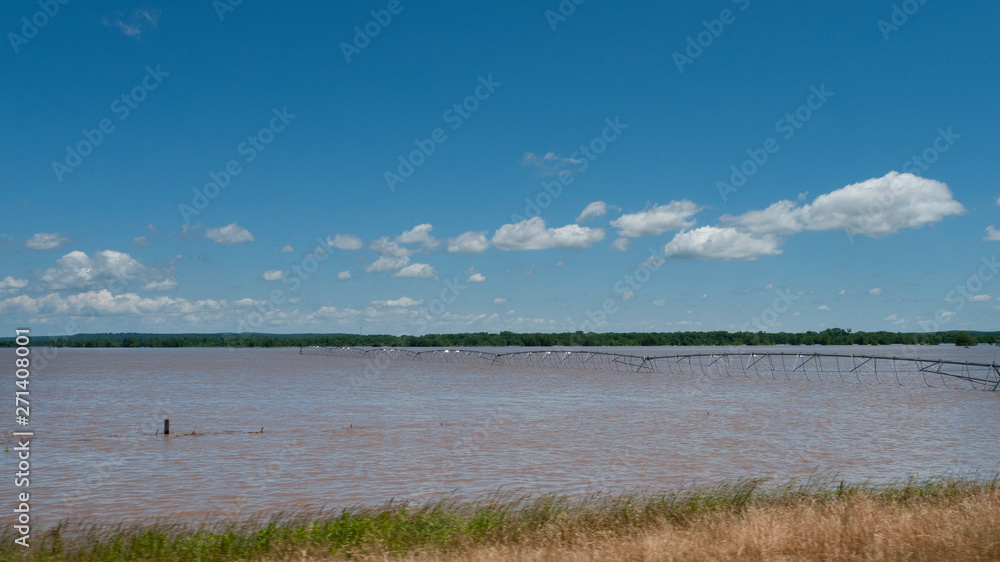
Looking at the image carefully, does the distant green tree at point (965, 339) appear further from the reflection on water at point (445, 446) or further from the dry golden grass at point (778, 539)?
the dry golden grass at point (778, 539)

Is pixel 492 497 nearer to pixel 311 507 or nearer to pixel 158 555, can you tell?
pixel 311 507

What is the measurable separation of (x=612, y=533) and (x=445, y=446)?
444 inches

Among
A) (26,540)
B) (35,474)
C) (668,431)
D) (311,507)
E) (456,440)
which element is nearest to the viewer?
(26,540)

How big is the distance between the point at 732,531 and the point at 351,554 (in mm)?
4406

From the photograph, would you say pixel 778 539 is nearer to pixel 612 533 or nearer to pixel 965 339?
pixel 612 533

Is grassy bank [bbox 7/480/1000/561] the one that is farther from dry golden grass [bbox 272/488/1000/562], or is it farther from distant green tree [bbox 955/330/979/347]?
distant green tree [bbox 955/330/979/347]

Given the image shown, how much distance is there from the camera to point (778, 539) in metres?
8.13

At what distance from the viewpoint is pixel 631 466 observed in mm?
16875

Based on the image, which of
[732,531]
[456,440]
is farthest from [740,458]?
[732,531]

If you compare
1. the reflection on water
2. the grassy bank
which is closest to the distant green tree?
the reflection on water

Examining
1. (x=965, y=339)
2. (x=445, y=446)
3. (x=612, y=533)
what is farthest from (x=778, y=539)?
(x=965, y=339)

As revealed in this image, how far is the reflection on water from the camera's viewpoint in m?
14.4

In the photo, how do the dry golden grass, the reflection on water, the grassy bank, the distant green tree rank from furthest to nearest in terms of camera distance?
the distant green tree, the reflection on water, the grassy bank, the dry golden grass

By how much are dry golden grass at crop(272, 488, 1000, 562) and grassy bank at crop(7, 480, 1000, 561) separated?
0.8 inches
